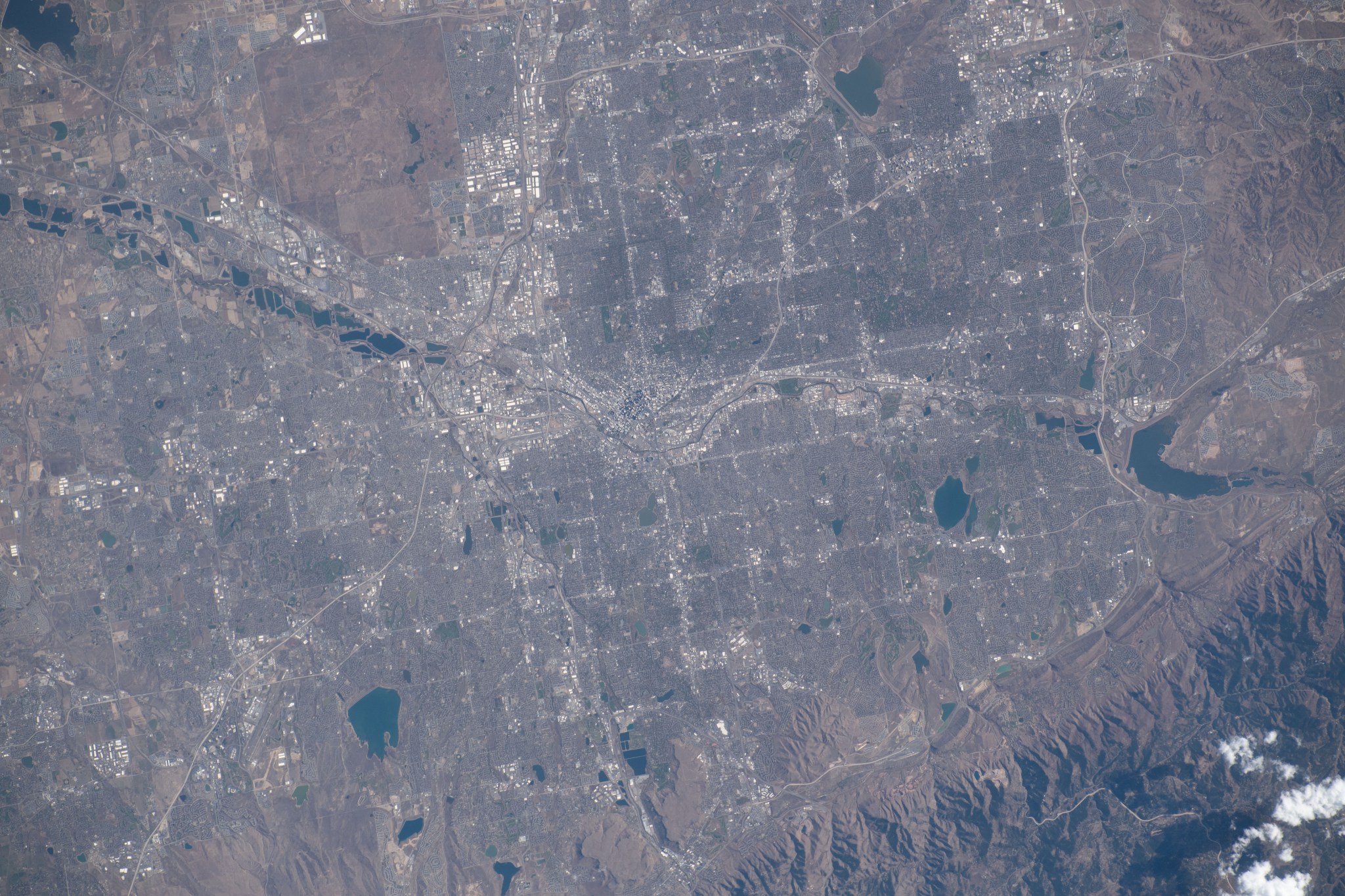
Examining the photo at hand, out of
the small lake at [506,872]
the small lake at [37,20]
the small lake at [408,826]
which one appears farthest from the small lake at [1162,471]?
the small lake at [37,20]

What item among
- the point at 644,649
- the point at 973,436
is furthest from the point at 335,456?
the point at 973,436

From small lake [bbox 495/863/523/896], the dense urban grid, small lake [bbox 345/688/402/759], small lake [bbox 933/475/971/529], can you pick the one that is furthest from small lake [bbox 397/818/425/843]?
small lake [bbox 933/475/971/529]

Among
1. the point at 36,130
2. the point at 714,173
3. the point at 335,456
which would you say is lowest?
the point at 335,456

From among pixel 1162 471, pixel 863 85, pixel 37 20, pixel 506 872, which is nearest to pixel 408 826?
pixel 506 872

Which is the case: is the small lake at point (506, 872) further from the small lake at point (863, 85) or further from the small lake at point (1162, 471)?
the small lake at point (863, 85)

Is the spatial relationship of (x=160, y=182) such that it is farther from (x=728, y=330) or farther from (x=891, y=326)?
(x=891, y=326)

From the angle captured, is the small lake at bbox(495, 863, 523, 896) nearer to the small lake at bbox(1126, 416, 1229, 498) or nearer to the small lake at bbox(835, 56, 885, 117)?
the small lake at bbox(1126, 416, 1229, 498)

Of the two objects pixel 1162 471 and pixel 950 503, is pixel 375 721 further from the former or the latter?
pixel 1162 471
